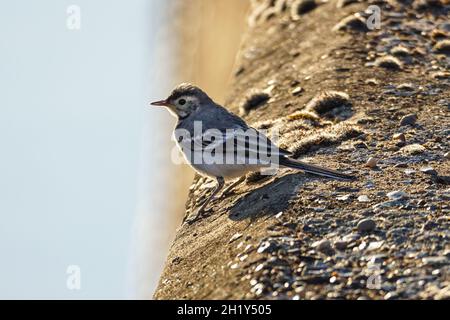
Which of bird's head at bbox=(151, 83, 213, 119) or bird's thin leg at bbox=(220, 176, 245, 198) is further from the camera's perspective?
bird's head at bbox=(151, 83, 213, 119)

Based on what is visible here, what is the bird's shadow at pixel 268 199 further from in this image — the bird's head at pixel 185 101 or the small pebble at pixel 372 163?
the bird's head at pixel 185 101

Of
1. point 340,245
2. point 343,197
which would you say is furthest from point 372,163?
point 340,245

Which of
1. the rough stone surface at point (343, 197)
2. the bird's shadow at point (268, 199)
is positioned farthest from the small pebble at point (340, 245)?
the bird's shadow at point (268, 199)

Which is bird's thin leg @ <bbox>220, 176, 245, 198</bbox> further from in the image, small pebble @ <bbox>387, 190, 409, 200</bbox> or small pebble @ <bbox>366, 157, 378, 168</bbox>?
small pebble @ <bbox>387, 190, 409, 200</bbox>

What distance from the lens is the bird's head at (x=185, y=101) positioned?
10414 mm

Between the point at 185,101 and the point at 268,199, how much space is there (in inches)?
88.8

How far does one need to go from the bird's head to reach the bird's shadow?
1.55 m

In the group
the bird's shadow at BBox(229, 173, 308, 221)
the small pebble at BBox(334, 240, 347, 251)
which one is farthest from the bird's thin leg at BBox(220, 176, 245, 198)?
the small pebble at BBox(334, 240, 347, 251)

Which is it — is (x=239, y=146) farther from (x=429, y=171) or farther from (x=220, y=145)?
(x=429, y=171)

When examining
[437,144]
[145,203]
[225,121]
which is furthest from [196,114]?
[145,203]

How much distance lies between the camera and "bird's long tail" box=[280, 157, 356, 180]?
8797 mm

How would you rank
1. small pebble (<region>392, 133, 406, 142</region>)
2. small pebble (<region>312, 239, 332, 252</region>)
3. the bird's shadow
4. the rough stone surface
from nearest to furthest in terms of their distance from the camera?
the rough stone surface
small pebble (<region>312, 239, 332, 252</region>)
the bird's shadow
small pebble (<region>392, 133, 406, 142</region>)

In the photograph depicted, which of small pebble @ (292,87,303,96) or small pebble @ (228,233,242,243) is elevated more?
small pebble @ (292,87,303,96)
